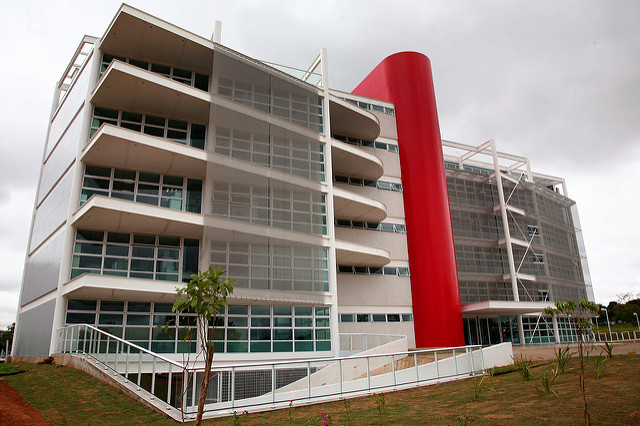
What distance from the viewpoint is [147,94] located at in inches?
920

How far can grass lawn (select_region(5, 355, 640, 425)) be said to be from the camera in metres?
8.71

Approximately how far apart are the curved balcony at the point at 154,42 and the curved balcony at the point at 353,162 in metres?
9.58

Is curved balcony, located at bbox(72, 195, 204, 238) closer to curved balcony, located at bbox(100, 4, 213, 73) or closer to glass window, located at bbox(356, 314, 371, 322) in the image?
curved balcony, located at bbox(100, 4, 213, 73)

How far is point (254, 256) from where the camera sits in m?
23.3

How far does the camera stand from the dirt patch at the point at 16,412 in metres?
9.62

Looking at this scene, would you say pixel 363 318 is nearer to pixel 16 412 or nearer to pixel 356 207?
pixel 356 207

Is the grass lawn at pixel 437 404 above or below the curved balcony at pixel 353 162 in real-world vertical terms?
below

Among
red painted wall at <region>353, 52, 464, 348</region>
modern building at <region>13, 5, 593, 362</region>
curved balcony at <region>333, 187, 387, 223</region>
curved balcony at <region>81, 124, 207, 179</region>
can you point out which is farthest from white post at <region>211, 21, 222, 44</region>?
red painted wall at <region>353, 52, 464, 348</region>

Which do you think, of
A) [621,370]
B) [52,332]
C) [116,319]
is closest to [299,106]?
[116,319]

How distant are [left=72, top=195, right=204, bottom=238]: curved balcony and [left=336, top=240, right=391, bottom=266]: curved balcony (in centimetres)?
871

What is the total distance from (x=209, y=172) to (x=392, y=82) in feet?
62.9

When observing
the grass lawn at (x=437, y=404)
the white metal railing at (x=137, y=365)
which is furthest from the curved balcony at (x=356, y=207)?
the white metal railing at (x=137, y=365)

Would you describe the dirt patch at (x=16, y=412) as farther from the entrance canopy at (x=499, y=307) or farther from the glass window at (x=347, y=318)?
the entrance canopy at (x=499, y=307)

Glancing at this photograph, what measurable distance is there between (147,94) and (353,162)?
1413 centimetres
